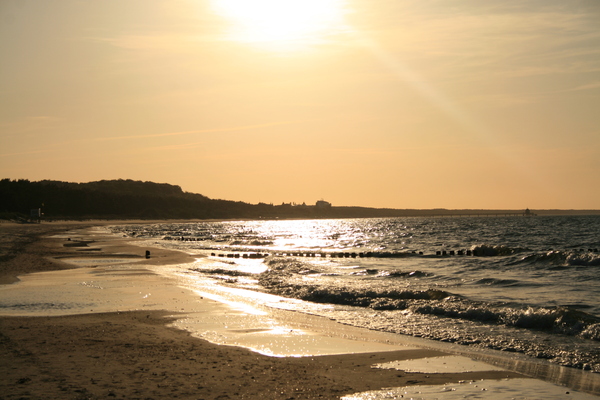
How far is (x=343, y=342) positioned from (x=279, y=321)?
9.46 ft

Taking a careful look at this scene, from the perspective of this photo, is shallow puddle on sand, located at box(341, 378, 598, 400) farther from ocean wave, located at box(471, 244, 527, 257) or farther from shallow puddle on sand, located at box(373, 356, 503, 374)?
ocean wave, located at box(471, 244, 527, 257)

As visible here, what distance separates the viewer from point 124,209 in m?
173

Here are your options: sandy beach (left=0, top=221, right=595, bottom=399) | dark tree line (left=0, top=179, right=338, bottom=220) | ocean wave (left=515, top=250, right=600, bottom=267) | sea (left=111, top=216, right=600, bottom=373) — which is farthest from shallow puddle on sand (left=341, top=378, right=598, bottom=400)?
dark tree line (left=0, top=179, right=338, bottom=220)

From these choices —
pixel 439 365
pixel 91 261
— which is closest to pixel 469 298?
pixel 439 365

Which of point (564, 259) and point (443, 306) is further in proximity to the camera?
point (564, 259)

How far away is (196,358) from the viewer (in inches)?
376

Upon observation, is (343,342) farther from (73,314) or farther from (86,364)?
(73,314)

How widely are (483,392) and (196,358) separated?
501 cm

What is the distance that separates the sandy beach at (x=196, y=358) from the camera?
25.2 ft

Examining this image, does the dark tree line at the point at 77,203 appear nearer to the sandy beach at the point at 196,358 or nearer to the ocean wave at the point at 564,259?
the ocean wave at the point at 564,259

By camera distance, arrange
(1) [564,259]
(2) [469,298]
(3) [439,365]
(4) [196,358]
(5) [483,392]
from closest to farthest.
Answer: (5) [483,392] → (4) [196,358] → (3) [439,365] → (2) [469,298] → (1) [564,259]

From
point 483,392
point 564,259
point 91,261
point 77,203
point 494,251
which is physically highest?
point 77,203

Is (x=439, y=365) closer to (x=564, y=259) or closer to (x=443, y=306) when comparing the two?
(x=443, y=306)

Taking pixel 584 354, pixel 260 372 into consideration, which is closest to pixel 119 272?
pixel 260 372
